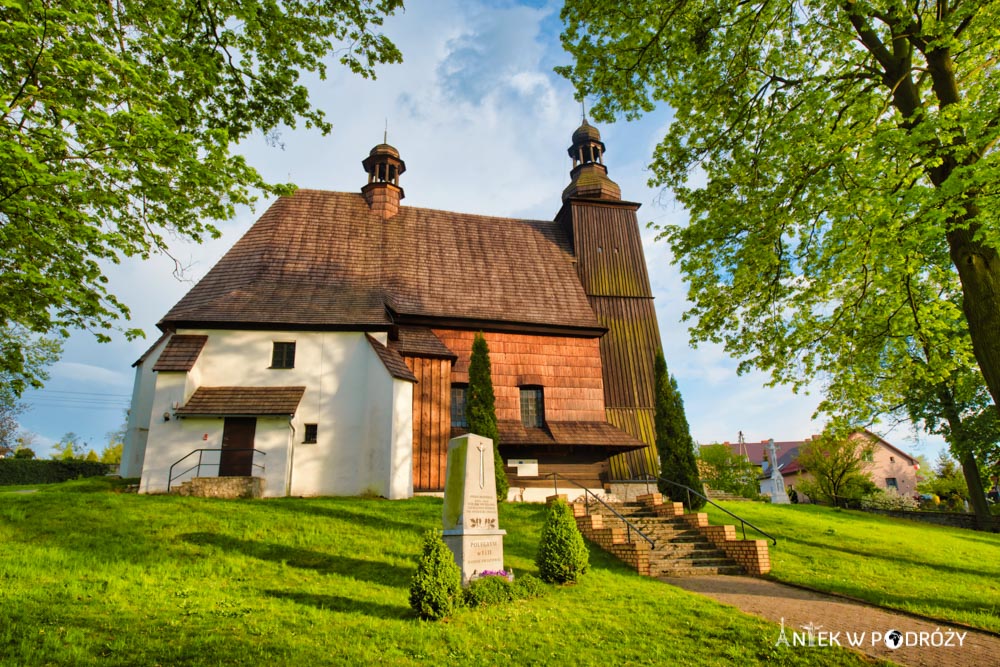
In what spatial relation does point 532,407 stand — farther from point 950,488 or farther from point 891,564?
point 950,488

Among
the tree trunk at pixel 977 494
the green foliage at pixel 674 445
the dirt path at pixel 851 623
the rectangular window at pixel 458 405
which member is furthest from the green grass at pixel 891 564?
the rectangular window at pixel 458 405

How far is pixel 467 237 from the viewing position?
83.8 ft

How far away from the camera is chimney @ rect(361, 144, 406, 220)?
82.7 feet

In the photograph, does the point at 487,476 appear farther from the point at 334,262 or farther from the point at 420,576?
the point at 334,262

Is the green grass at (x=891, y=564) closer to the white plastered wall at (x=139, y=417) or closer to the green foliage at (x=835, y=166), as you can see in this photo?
the green foliage at (x=835, y=166)

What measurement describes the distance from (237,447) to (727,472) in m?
33.5

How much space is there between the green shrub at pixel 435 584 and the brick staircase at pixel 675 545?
5343mm

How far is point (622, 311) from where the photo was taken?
2441 centimetres

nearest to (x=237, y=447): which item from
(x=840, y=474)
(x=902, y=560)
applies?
(x=902, y=560)

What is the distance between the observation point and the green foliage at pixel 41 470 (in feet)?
88.8

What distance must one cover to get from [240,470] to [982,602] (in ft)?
57.7

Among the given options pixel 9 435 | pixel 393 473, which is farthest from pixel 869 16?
pixel 9 435

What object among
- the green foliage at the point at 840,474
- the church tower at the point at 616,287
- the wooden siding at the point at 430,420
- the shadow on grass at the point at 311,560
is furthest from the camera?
the green foliage at the point at 840,474

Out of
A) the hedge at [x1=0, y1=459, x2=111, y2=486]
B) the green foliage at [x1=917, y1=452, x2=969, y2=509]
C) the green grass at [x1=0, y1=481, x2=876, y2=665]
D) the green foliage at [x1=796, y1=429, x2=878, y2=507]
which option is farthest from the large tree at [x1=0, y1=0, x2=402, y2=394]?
the green foliage at [x1=917, y1=452, x2=969, y2=509]
